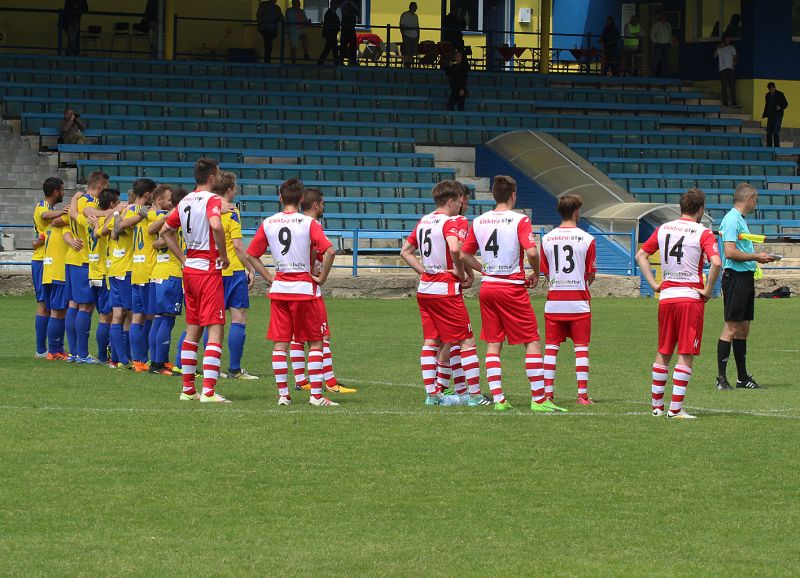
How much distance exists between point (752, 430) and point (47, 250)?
338 inches

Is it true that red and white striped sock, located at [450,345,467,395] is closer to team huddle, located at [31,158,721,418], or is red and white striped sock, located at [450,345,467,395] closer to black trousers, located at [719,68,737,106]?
team huddle, located at [31,158,721,418]

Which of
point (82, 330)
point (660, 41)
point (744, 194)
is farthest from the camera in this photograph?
point (660, 41)

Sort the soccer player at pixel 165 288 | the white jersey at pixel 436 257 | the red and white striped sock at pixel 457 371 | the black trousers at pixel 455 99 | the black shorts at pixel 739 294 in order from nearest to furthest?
the white jersey at pixel 436 257 < the red and white striped sock at pixel 457 371 < the black shorts at pixel 739 294 < the soccer player at pixel 165 288 < the black trousers at pixel 455 99

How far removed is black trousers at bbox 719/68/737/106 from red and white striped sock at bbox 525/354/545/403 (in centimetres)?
3036

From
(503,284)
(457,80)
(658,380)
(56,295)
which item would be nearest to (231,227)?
(503,284)

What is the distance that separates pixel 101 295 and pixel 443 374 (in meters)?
4.70

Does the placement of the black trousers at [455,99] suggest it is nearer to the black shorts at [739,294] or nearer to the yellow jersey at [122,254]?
the yellow jersey at [122,254]

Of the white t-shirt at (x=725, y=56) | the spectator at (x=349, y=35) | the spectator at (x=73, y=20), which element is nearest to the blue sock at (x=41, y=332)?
the spectator at (x=73, y=20)

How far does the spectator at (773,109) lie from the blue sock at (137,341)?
2631 cm

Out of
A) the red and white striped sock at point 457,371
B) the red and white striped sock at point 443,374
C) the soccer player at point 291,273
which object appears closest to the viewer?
the soccer player at point 291,273

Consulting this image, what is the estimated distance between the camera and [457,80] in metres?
36.7

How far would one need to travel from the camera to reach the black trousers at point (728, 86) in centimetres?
4047

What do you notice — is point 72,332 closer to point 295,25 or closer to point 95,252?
point 95,252

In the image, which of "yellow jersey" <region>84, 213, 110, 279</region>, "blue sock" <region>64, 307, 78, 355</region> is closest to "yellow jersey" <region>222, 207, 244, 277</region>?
"yellow jersey" <region>84, 213, 110, 279</region>
